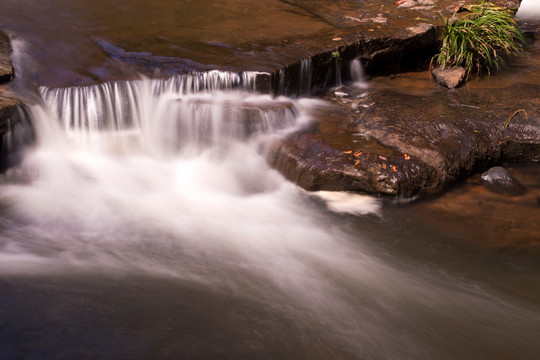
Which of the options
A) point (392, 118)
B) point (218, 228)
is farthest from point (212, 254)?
point (392, 118)

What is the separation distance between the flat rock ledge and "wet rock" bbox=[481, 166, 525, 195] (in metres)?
0.20

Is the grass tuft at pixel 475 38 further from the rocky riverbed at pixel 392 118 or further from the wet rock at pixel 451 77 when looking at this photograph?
the rocky riverbed at pixel 392 118

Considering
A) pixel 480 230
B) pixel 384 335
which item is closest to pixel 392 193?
pixel 480 230

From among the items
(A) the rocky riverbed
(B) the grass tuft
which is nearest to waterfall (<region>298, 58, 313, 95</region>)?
(A) the rocky riverbed

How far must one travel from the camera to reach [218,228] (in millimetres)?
4992

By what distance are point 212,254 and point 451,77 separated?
5016 mm

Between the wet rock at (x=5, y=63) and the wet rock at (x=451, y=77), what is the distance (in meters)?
6.16

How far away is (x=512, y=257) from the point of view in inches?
180

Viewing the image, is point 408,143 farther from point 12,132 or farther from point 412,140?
point 12,132

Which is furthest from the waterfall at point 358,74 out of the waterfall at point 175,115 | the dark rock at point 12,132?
the dark rock at point 12,132

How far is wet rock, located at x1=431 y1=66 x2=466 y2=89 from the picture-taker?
7287mm

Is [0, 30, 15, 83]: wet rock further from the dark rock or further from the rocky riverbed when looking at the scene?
the dark rock

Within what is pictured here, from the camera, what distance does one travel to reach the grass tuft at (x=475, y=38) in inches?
295

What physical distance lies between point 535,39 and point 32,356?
10.2 metres
